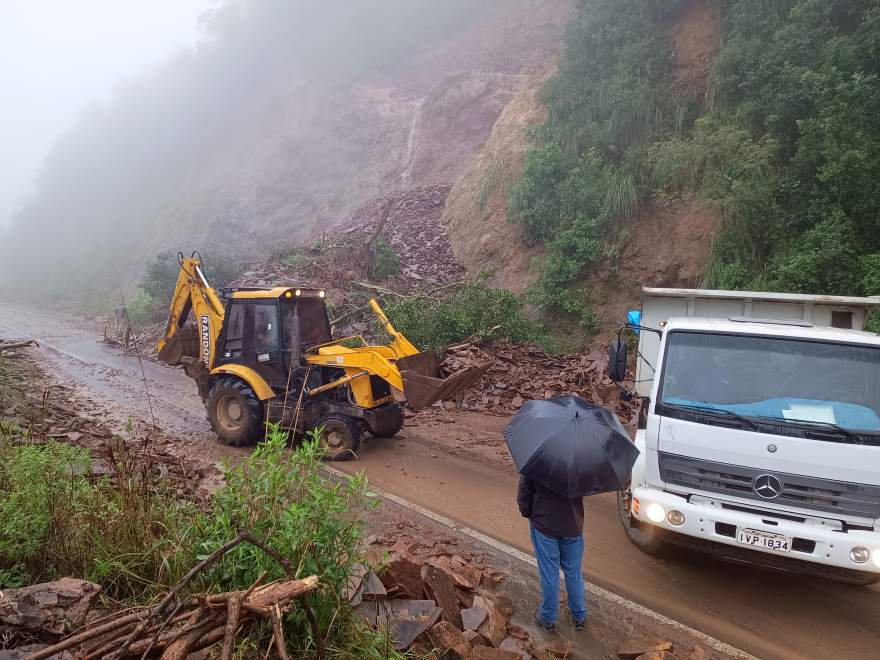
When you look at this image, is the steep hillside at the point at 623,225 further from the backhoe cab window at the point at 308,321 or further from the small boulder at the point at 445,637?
the small boulder at the point at 445,637

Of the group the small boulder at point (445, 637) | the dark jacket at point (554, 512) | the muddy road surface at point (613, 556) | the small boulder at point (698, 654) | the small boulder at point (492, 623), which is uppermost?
the dark jacket at point (554, 512)

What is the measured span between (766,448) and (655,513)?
3.23 feet

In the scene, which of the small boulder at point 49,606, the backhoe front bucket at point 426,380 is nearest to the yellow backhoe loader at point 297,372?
the backhoe front bucket at point 426,380

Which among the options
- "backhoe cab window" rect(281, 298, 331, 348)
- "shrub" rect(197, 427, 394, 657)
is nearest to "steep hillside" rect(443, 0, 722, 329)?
"backhoe cab window" rect(281, 298, 331, 348)

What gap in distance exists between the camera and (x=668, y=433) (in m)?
4.48

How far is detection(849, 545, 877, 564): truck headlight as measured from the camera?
3805mm

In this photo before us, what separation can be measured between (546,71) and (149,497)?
2118 cm

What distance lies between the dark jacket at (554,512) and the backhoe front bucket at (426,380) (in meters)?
3.17

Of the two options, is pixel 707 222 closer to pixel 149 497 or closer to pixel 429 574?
pixel 429 574

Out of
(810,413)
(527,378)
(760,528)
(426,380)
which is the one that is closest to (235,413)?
(426,380)

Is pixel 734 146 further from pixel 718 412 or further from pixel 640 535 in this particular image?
pixel 640 535

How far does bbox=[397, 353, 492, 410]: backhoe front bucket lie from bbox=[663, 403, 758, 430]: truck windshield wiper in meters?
3.04

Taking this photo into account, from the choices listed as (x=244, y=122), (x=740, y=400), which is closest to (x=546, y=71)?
(x=740, y=400)

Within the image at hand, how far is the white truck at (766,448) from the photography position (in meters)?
3.94
